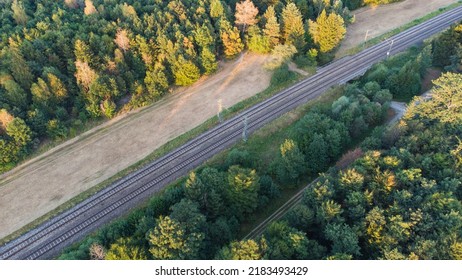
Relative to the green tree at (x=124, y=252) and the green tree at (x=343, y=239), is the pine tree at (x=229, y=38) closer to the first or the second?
the green tree at (x=343, y=239)

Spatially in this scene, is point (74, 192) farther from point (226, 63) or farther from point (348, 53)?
point (348, 53)

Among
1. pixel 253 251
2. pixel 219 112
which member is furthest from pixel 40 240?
pixel 219 112

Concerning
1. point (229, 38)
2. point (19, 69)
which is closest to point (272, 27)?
point (229, 38)

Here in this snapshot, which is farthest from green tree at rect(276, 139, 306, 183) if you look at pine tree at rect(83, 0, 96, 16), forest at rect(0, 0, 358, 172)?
pine tree at rect(83, 0, 96, 16)

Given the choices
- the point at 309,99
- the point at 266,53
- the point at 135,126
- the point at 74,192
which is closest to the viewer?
the point at 74,192

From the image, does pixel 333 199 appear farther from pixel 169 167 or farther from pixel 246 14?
pixel 246 14

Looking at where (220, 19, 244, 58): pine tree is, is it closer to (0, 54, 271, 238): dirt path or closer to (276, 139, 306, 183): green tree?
(0, 54, 271, 238): dirt path
